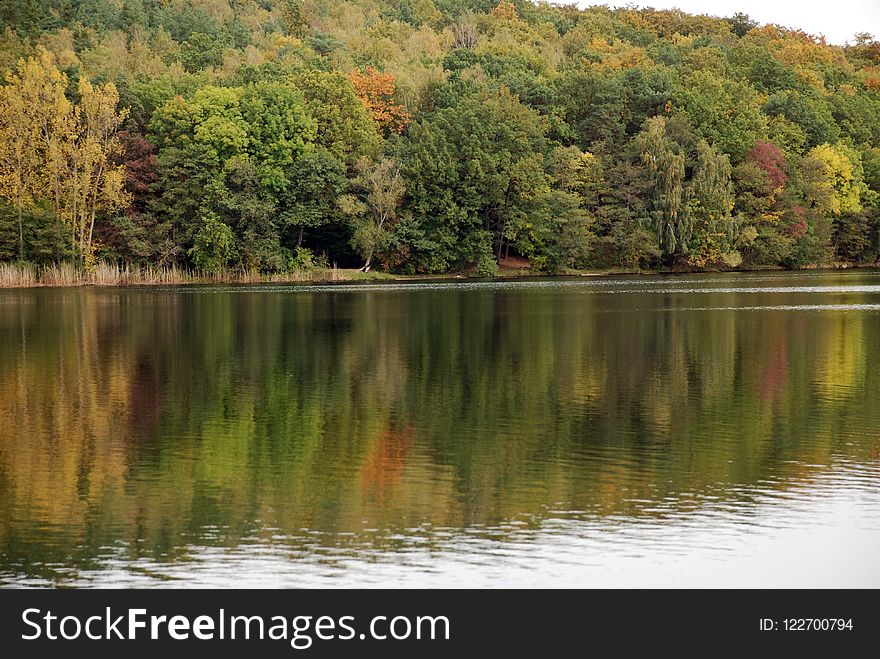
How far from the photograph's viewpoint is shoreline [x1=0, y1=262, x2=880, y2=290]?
199ft

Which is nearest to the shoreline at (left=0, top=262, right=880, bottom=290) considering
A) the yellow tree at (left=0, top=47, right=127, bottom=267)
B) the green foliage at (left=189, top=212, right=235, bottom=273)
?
the green foliage at (left=189, top=212, right=235, bottom=273)

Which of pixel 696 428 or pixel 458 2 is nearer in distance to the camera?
pixel 696 428

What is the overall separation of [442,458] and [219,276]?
176 ft

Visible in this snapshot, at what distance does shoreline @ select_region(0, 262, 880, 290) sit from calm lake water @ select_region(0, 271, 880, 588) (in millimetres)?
31142

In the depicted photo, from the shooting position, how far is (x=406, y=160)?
71.7 metres

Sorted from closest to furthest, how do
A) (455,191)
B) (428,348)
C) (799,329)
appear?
(428,348)
(799,329)
(455,191)

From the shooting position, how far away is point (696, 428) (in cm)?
1636

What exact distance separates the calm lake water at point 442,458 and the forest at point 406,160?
3664cm

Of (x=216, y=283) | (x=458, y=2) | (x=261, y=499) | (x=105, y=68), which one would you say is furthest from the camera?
(x=458, y=2)

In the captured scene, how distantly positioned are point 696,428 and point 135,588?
9079 millimetres

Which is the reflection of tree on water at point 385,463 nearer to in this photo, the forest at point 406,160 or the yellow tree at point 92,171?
the forest at point 406,160

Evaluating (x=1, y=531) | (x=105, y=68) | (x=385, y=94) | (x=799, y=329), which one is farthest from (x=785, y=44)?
(x=1, y=531)

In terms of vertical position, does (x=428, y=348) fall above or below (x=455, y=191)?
below
